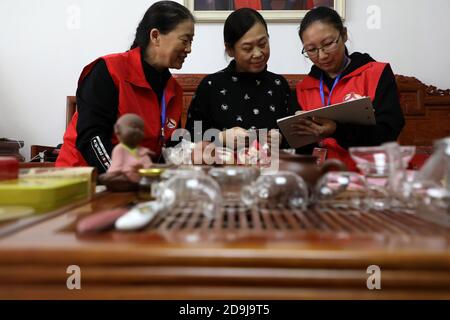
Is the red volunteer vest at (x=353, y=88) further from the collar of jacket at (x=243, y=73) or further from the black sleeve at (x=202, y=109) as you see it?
the black sleeve at (x=202, y=109)

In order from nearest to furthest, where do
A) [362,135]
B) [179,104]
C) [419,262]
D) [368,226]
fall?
[419,262] → [368,226] → [362,135] → [179,104]

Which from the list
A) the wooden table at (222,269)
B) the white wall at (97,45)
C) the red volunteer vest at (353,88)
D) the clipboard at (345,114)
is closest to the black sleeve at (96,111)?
the clipboard at (345,114)

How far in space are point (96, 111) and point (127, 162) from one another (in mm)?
555

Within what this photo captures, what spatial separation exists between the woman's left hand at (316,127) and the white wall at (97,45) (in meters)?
1.28

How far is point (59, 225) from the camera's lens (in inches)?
16.9

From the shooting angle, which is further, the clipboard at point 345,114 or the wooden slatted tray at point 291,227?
the clipboard at point 345,114

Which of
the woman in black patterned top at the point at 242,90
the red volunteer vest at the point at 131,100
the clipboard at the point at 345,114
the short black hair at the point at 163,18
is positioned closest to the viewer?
the clipboard at the point at 345,114

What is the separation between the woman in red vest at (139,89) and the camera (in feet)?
3.79

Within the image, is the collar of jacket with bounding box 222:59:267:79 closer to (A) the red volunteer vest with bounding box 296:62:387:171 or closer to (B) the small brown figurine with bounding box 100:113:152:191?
(A) the red volunteer vest with bounding box 296:62:387:171

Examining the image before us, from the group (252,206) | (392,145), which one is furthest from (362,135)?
(252,206)

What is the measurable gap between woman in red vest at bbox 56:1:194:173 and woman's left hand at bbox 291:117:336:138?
43cm

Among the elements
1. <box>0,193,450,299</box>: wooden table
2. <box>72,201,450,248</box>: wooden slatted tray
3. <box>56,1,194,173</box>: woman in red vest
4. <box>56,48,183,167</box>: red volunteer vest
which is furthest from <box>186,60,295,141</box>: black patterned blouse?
<box>0,193,450,299</box>: wooden table
